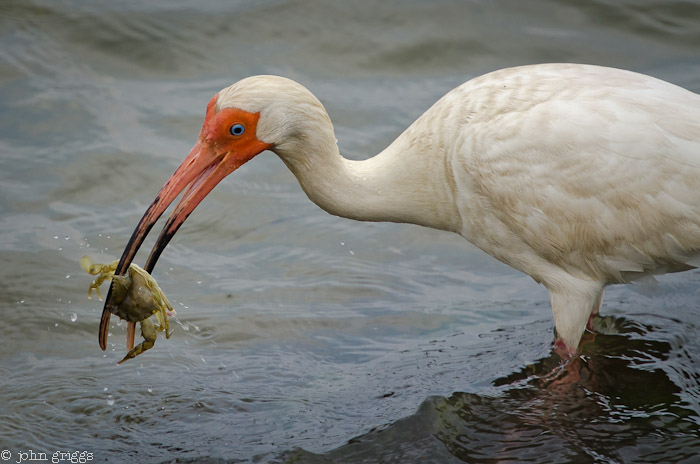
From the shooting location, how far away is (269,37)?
33.6 feet

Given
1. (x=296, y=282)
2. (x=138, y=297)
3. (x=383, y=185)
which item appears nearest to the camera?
(x=138, y=297)

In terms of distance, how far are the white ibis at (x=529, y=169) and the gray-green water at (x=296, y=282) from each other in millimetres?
618

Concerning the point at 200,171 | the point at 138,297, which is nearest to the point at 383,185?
the point at 200,171

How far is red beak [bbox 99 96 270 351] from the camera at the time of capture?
16.1 feet

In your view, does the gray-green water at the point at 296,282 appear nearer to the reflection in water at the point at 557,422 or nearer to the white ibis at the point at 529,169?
the reflection in water at the point at 557,422

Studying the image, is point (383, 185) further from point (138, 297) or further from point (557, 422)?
point (557, 422)

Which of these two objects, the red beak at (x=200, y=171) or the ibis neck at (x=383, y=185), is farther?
the ibis neck at (x=383, y=185)

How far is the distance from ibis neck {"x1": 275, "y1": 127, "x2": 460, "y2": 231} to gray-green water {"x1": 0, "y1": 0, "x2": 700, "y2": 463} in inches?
42.6

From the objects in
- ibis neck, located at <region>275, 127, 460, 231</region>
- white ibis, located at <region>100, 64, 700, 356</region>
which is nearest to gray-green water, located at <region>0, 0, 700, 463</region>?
white ibis, located at <region>100, 64, 700, 356</region>

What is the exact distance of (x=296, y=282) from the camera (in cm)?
712

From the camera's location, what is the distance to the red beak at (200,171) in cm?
490

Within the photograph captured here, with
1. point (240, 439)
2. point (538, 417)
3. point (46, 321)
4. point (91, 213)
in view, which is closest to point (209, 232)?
point (91, 213)

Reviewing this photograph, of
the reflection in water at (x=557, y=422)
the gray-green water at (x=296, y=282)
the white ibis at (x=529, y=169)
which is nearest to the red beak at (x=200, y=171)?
the white ibis at (x=529, y=169)

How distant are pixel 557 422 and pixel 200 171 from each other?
2502mm
